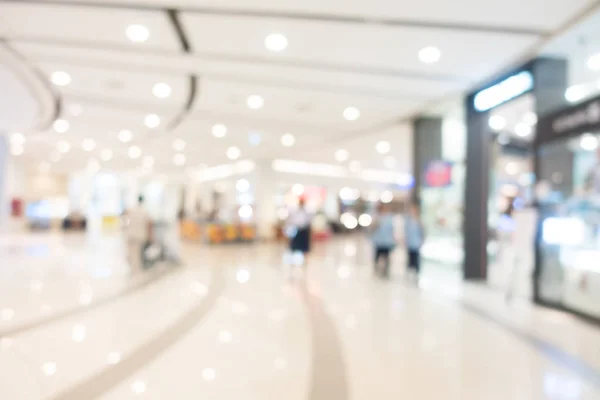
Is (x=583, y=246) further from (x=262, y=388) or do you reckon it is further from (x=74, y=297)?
(x=74, y=297)

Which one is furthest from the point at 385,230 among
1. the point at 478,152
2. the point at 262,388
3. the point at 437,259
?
the point at 262,388

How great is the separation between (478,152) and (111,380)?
273 inches

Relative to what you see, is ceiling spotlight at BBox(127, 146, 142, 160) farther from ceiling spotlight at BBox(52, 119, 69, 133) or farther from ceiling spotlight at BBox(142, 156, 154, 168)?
ceiling spotlight at BBox(52, 119, 69, 133)

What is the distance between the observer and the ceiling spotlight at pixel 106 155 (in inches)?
674

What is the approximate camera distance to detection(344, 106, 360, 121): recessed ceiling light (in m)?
9.23

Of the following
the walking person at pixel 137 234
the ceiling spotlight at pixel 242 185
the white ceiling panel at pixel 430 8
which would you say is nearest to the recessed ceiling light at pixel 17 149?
the ceiling spotlight at pixel 242 185

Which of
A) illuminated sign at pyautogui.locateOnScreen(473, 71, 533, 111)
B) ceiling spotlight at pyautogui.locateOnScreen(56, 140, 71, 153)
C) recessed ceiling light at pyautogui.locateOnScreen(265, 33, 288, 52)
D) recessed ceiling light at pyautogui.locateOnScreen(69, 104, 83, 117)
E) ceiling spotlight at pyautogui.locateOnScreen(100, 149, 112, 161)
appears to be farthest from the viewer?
ceiling spotlight at pyautogui.locateOnScreen(100, 149, 112, 161)

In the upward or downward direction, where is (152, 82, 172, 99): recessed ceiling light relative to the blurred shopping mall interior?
upward

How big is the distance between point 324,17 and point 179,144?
11.0m

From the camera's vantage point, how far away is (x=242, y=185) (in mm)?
22125

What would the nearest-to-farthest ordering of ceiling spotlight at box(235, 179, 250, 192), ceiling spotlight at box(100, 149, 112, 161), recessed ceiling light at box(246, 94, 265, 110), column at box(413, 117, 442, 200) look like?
recessed ceiling light at box(246, 94, 265, 110) → column at box(413, 117, 442, 200) → ceiling spotlight at box(100, 149, 112, 161) → ceiling spotlight at box(235, 179, 250, 192)

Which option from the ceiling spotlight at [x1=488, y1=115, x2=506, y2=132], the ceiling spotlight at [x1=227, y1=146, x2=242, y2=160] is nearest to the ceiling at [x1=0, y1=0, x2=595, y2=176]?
the ceiling spotlight at [x1=488, y1=115, x2=506, y2=132]

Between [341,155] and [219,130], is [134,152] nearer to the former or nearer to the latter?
[219,130]

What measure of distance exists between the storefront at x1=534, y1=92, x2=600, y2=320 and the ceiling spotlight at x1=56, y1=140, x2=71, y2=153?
48.3 feet
